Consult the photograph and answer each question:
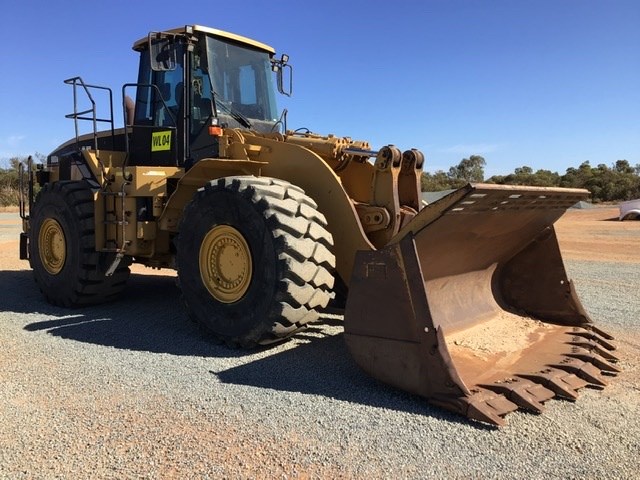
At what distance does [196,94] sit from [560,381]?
4755 mm

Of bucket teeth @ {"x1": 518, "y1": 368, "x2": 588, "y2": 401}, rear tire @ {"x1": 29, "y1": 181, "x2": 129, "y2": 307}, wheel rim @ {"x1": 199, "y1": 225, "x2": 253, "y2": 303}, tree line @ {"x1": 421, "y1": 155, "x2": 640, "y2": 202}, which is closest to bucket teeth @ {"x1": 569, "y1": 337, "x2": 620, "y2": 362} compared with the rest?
bucket teeth @ {"x1": 518, "y1": 368, "x2": 588, "y2": 401}

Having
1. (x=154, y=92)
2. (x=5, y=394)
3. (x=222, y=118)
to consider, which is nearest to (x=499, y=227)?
(x=222, y=118)

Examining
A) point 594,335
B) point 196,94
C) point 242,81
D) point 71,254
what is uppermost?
point 242,81

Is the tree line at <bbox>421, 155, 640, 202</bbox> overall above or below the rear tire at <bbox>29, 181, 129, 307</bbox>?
above

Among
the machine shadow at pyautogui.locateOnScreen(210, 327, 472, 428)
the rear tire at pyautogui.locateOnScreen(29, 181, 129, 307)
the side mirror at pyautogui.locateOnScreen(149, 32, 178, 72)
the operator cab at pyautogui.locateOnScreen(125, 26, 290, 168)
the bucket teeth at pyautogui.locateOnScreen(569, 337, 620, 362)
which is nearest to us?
the machine shadow at pyautogui.locateOnScreen(210, 327, 472, 428)

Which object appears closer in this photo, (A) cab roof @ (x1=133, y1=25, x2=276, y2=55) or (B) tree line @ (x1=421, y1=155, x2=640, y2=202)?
(A) cab roof @ (x1=133, y1=25, x2=276, y2=55)

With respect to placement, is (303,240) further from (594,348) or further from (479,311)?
(594,348)

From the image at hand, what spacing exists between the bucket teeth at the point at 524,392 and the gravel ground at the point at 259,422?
0.26ft

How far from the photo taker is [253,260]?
4.86 meters

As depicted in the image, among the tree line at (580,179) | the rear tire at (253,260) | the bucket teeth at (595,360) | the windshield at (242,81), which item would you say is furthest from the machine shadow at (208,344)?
the tree line at (580,179)

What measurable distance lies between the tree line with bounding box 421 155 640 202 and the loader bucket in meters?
31.2

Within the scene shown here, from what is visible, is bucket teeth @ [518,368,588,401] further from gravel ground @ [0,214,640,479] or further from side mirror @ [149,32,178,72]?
side mirror @ [149,32,178,72]

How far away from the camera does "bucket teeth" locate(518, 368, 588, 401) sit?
370 cm

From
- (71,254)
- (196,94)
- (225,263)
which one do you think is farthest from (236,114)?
(71,254)
